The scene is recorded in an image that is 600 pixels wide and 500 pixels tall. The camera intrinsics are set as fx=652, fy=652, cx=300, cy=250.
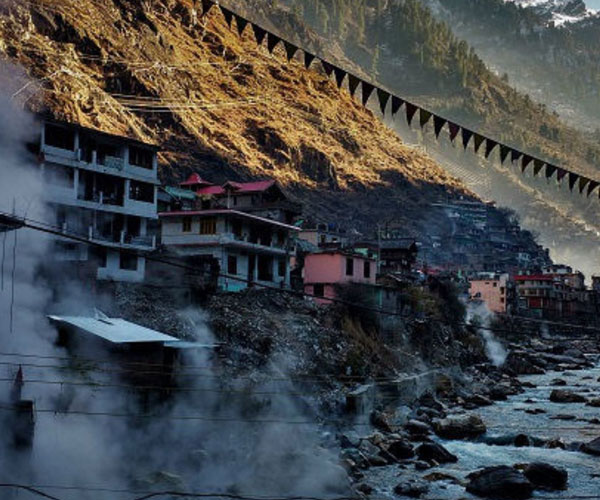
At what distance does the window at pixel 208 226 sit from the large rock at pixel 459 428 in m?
19.5

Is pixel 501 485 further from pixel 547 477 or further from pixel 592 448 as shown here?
pixel 592 448

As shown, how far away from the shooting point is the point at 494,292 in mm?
94250

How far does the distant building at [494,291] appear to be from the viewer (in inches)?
3681

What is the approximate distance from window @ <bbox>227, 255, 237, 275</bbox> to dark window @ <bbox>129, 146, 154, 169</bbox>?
8.19m

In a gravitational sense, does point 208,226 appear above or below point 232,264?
above

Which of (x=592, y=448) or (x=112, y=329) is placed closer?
(x=112, y=329)

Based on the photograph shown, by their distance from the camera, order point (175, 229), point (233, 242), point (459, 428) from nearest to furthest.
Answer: point (459, 428), point (233, 242), point (175, 229)

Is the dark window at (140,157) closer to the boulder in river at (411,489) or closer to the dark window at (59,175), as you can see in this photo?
the dark window at (59,175)

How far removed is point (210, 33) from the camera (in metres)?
138

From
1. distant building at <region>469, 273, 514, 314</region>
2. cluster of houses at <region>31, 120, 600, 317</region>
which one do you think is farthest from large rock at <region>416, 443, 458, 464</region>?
distant building at <region>469, 273, 514, 314</region>

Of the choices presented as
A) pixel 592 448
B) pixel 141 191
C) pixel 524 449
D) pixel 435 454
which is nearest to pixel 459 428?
pixel 524 449

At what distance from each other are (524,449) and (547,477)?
20.6 feet

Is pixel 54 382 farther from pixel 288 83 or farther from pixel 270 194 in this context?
pixel 288 83

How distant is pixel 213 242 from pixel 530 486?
84.5 feet
